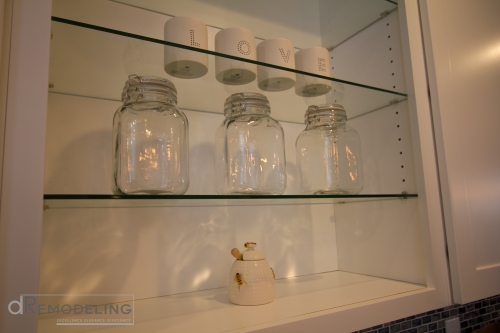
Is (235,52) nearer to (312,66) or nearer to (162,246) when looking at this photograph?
(312,66)

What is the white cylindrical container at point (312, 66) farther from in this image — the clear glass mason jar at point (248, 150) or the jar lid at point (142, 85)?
the jar lid at point (142, 85)

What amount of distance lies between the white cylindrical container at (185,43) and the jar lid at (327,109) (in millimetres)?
379

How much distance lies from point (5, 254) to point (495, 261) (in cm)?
118

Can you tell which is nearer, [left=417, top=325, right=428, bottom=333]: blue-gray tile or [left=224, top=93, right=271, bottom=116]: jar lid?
[left=224, top=93, right=271, bottom=116]: jar lid

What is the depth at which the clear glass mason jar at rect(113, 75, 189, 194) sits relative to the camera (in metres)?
0.75

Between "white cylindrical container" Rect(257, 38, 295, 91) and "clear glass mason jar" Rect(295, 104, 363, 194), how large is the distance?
0.17 metres

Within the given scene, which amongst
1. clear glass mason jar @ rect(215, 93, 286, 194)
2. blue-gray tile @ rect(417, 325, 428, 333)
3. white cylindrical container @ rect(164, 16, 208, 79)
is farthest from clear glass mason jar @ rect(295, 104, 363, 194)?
blue-gray tile @ rect(417, 325, 428, 333)

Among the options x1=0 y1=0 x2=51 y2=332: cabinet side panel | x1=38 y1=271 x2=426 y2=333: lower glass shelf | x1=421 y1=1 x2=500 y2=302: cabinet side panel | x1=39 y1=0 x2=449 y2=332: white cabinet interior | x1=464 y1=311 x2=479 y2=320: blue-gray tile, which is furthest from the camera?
x1=464 y1=311 x2=479 y2=320: blue-gray tile

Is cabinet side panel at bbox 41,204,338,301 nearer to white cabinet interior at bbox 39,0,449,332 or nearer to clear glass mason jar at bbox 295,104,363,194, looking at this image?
white cabinet interior at bbox 39,0,449,332

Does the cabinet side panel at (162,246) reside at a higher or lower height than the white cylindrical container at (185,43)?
lower

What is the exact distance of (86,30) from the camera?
25.2 inches

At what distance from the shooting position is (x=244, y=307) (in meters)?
0.75

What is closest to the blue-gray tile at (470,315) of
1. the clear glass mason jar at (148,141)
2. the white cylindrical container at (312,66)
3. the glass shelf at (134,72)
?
the glass shelf at (134,72)

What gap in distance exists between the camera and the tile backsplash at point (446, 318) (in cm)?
107
